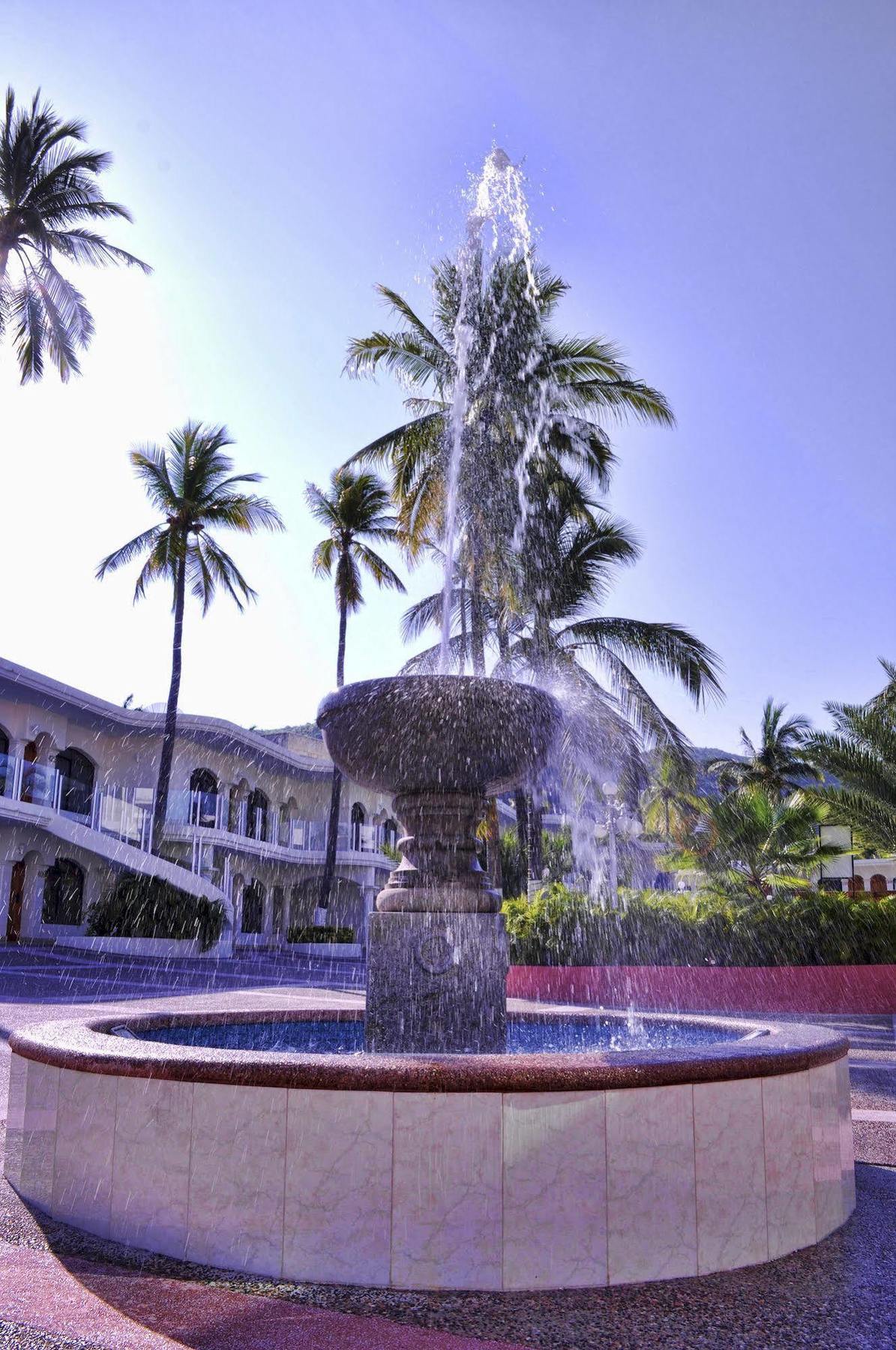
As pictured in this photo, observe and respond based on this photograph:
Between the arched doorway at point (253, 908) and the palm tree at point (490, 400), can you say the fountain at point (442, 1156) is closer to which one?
the palm tree at point (490, 400)

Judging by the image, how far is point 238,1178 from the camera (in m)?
3.35

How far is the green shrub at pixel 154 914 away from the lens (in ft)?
79.2

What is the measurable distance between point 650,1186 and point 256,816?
1212 inches

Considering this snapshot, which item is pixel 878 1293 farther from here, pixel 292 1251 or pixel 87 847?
pixel 87 847

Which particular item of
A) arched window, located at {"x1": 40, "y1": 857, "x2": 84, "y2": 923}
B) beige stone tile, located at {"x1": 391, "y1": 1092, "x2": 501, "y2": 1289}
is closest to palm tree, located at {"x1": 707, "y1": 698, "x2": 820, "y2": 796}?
arched window, located at {"x1": 40, "y1": 857, "x2": 84, "y2": 923}

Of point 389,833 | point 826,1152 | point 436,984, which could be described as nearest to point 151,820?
point 389,833

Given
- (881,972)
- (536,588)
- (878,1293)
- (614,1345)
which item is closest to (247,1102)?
(614,1345)

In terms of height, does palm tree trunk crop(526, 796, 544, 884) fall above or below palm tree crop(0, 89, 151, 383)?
below

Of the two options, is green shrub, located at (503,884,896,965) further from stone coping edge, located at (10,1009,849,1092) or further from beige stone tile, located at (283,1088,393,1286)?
beige stone tile, located at (283,1088,393,1286)

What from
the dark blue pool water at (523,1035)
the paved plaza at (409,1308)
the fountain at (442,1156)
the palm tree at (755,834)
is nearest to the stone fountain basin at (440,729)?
the dark blue pool water at (523,1035)

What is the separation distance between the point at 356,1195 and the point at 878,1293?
1687 mm

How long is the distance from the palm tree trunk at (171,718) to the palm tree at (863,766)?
1642 cm

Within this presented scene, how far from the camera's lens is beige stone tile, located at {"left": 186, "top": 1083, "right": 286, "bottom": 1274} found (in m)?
3.30

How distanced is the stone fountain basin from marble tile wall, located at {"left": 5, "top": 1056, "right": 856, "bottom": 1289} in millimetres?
2171
